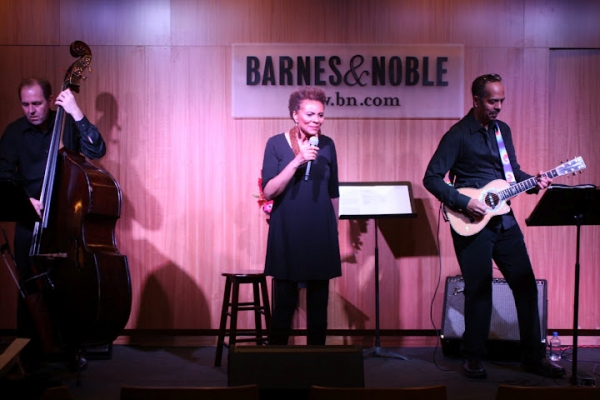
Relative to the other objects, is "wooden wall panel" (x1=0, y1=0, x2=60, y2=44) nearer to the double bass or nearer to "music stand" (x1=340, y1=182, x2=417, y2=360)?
the double bass

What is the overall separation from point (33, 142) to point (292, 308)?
212cm

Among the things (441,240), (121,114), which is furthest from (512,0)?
(121,114)

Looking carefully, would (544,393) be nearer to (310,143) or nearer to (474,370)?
(310,143)

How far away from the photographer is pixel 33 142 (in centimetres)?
462

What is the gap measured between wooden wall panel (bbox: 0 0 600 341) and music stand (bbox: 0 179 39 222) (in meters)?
1.91

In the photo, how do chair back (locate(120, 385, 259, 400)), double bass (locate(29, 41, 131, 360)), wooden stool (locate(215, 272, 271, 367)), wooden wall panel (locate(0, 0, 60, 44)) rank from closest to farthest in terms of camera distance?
chair back (locate(120, 385, 259, 400)) < double bass (locate(29, 41, 131, 360)) < wooden stool (locate(215, 272, 271, 367)) < wooden wall panel (locate(0, 0, 60, 44))

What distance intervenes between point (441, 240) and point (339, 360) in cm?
338

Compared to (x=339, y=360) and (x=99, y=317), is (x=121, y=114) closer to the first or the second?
(x=99, y=317)

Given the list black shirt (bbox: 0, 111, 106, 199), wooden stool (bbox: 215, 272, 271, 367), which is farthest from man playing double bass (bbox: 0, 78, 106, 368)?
wooden stool (bbox: 215, 272, 271, 367)

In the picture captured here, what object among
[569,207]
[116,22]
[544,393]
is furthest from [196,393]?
[116,22]

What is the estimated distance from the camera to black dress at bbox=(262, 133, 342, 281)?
3.85 meters

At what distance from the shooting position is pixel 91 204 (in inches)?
159

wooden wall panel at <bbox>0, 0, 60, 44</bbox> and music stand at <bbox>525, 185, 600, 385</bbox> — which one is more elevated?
wooden wall panel at <bbox>0, 0, 60, 44</bbox>

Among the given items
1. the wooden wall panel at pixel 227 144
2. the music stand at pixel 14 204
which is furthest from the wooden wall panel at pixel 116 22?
the music stand at pixel 14 204
